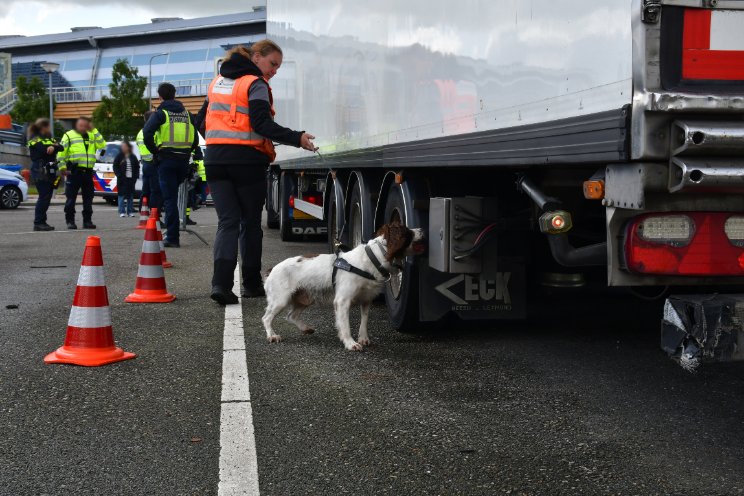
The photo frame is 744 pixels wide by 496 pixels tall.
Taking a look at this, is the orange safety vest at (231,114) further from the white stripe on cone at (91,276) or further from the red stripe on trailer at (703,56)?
the red stripe on trailer at (703,56)

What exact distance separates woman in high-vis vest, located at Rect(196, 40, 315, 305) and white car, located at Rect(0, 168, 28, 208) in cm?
1857

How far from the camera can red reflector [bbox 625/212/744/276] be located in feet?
11.4

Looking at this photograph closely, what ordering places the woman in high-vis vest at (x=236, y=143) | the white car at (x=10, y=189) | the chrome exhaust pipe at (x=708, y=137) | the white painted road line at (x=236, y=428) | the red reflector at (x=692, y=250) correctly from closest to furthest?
the chrome exhaust pipe at (x=708, y=137)
the red reflector at (x=692, y=250)
the white painted road line at (x=236, y=428)
the woman in high-vis vest at (x=236, y=143)
the white car at (x=10, y=189)

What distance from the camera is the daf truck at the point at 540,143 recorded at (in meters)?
3.23

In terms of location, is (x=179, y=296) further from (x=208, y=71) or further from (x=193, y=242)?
(x=208, y=71)

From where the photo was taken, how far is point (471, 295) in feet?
20.1

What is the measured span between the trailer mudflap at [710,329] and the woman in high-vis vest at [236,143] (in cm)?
453

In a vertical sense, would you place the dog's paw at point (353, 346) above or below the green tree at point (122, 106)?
below

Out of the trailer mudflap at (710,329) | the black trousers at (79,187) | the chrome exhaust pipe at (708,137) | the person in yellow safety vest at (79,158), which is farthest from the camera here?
the black trousers at (79,187)

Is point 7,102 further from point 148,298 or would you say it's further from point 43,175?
point 148,298

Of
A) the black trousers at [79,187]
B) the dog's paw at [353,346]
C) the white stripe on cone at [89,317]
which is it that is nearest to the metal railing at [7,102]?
the black trousers at [79,187]

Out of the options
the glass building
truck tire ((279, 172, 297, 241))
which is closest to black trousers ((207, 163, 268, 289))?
truck tire ((279, 172, 297, 241))

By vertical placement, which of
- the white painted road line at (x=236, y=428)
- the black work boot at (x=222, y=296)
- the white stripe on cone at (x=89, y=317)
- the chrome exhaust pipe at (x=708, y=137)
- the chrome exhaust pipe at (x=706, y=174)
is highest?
the chrome exhaust pipe at (x=708, y=137)

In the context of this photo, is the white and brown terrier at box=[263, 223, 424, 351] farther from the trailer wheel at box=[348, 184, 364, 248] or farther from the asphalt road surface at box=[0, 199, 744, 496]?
the trailer wheel at box=[348, 184, 364, 248]
